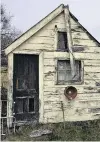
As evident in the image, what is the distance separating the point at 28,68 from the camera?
40.4 ft

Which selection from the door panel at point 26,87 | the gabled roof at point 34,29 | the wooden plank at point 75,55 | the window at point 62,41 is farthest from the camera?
the window at point 62,41

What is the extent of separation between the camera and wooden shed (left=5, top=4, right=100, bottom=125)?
39.7 ft

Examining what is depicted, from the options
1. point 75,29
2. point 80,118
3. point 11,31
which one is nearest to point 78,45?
point 75,29

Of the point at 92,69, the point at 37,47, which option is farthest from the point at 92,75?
the point at 37,47

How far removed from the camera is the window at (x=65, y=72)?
12.7 metres

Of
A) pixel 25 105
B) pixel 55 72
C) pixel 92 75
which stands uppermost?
pixel 55 72

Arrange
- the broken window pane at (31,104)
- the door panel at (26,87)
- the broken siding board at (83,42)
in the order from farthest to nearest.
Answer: the broken siding board at (83,42) → the broken window pane at (31,104) → the door panel at (26,87)

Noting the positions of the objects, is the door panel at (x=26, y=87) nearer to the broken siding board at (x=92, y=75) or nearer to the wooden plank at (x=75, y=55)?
the wooden plank at (x=75, y=55)

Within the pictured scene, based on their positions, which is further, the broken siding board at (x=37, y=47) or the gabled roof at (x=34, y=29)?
the broken siding board at (x=37, y=47)

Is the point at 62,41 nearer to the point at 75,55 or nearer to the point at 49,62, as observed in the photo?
the point at 75,55

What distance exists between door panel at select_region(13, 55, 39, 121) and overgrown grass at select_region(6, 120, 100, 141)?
55 centimetres

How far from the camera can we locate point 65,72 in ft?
41.8

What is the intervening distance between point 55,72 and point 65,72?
0.45m

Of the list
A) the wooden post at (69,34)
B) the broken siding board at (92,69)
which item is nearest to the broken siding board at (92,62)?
the broken siding board at (92,69)
